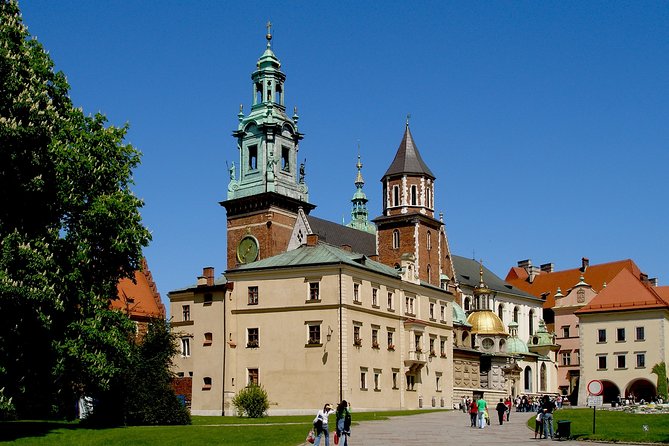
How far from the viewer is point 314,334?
228 ft

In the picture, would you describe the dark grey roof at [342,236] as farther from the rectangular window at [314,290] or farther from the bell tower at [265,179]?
the rectangular window at [314,290]

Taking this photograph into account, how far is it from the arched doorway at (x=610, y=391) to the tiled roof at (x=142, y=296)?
42.0 m

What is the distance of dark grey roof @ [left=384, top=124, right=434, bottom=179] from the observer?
328ft

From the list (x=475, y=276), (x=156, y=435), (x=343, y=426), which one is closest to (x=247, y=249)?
(x=475, y=276)

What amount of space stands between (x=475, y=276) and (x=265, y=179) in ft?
126

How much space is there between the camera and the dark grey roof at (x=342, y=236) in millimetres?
101438

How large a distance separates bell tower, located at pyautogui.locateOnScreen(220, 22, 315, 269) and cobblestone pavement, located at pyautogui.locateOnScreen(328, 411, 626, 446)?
148ft

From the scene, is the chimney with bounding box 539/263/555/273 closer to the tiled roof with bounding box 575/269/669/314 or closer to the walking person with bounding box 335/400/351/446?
the tiled roof with bounding box 575/269/669/314

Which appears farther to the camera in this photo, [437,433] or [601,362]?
[601,362]

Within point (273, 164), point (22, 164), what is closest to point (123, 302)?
point (273, 164)

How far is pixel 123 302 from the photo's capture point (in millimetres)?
88125

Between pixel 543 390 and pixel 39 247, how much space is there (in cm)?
8020

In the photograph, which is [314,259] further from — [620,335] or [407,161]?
[620,335]

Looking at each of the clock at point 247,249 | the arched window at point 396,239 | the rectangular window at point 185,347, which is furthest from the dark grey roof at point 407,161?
the rectangular window at point 185,347
